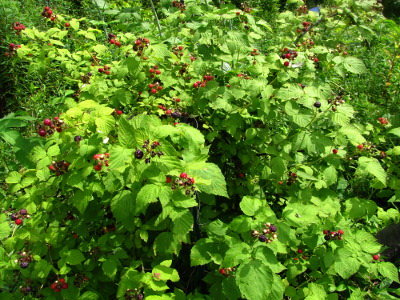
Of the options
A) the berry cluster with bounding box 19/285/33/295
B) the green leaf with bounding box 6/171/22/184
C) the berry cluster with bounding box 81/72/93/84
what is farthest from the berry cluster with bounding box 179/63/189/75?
the berry cluster with bounding box 19/285/33/295

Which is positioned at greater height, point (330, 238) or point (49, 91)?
point (330, 238)

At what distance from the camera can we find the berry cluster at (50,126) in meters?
1.55

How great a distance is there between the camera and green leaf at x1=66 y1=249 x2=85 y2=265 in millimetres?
1531

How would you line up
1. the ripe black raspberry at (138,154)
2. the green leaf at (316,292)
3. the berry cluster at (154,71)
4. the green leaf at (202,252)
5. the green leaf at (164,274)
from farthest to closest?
the berry cluster at (154,71)
the green leaf at (316,292)
the green leaf at (202,252)
the green leaf at (164,274)
the ripe black raspberry at (138,154)

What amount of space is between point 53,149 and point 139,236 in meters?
0.67

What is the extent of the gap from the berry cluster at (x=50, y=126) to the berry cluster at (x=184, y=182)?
0.65m

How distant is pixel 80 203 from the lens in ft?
4.82

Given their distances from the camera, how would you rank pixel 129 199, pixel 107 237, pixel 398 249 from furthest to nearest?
pixel 398 249 < pixel 107 237 < pixel 129 199

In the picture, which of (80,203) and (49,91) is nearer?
(80,203)

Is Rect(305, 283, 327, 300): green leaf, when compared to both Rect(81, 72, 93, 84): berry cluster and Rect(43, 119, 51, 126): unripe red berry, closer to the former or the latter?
Rect(43, 119, 51, 126): unripe red berry

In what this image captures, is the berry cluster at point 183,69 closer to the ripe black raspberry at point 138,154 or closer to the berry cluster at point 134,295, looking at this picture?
the ripe black raspberry at point 138,154

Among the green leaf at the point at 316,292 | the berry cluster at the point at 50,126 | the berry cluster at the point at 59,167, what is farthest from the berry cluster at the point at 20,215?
the green leaf at the point at 316,292

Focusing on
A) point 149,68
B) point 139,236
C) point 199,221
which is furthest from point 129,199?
point 149,68

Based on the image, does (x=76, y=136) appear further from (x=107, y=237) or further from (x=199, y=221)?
(x=199, y=221)
